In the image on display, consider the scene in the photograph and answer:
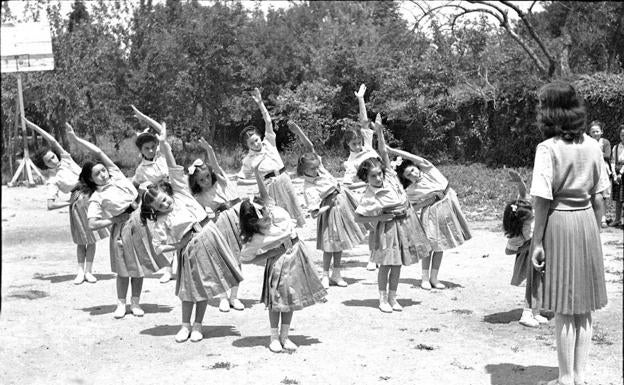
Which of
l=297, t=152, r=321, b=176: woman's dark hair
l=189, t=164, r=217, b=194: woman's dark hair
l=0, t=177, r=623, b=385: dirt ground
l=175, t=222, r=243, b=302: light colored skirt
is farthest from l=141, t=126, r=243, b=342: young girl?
l=297, t=152, r=321, b=176: woman's dark hair

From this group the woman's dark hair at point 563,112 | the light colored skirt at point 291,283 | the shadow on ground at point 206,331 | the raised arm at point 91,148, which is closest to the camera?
the woman's dark hair at point 563,112

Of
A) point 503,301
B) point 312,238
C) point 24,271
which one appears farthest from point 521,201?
point 24,271

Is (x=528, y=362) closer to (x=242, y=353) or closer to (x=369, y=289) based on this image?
(x=242, y=353)

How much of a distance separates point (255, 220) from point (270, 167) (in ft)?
8.71

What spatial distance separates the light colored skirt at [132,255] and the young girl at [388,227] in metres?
1.96

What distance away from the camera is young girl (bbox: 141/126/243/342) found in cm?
587

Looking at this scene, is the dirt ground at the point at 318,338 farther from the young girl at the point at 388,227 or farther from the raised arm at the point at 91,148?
the raised arm at the point at 91,148

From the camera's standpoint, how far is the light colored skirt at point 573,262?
4160 millimetres

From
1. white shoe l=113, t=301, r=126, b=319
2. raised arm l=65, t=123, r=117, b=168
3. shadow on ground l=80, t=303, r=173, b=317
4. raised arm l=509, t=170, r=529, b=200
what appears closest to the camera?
raised arm l=509, t=170, r=529, b=200

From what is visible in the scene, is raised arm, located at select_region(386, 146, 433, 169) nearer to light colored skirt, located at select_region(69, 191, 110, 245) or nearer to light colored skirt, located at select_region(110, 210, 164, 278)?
light colored skirt, located at select_region(110, 210, 164, 278)

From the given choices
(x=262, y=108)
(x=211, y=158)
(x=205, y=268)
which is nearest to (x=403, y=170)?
(x=262, y=108)

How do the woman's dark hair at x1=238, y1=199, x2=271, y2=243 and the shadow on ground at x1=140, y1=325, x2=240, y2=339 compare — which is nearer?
the woman's dark hair at x1=238, y1=199, x2=271, y2=243

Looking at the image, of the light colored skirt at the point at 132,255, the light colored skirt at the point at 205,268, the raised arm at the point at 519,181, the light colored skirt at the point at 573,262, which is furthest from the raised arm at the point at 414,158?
the light colored skirt at the point at 573,262

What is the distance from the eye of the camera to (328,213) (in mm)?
8156
